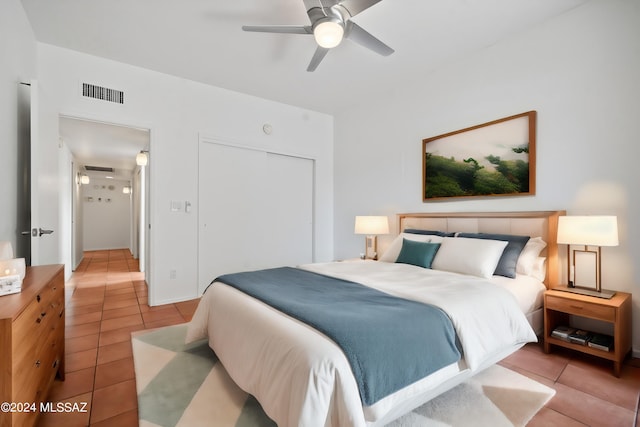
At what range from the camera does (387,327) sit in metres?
1.38

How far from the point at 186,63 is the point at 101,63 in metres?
0.88

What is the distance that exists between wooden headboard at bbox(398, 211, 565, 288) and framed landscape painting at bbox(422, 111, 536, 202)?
0.23 meters

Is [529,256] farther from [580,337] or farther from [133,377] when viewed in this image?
[133,377]

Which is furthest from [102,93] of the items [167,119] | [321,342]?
[321,342]

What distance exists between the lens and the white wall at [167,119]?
3.08 meters

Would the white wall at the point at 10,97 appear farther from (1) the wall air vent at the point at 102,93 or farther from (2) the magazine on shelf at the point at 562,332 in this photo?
(2) the magazine on shelf at the point at 562,332

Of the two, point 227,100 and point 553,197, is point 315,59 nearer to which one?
point 227,100

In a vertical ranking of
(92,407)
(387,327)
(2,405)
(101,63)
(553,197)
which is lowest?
(92,407)

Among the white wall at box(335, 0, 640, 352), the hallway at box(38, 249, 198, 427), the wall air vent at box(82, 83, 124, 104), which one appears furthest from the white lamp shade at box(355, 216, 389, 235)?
the wall air vent at box(82, 83, 124, 104)

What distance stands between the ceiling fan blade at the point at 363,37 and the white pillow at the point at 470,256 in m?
1.81

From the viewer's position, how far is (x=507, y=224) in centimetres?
283

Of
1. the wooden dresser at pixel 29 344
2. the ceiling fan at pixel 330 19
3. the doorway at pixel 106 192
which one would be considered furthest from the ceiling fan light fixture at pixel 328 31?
the doorway at pixel 106 192

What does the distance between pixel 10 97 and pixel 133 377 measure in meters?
2.17

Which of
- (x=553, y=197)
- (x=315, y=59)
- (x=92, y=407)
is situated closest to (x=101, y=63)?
(x=315, y=59)
